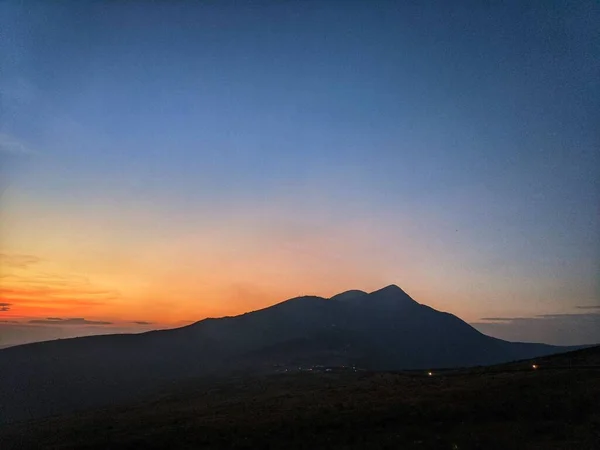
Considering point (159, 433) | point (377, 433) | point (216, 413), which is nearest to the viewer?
point (377, 433)

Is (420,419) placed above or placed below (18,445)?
above

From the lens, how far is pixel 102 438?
43.9 metres

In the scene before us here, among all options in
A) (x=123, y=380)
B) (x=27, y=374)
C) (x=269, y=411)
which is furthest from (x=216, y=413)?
(x=27, y=374)

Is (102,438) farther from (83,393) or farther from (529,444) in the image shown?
(83,393)

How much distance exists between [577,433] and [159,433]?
3455cm

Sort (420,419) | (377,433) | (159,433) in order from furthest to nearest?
1. (159,433)
2. (420,419)
3. (377,433)

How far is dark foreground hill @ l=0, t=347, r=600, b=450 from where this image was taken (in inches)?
1234

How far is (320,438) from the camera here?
3488 cm

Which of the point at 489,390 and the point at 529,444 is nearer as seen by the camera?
the point at 529,444

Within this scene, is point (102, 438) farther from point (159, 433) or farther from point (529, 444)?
point (529, 444)

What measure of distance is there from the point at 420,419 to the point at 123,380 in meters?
167

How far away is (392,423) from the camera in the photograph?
36.8 meters

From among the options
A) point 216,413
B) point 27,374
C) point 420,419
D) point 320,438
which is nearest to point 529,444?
point 420,419

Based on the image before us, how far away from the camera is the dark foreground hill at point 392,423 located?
103ft
